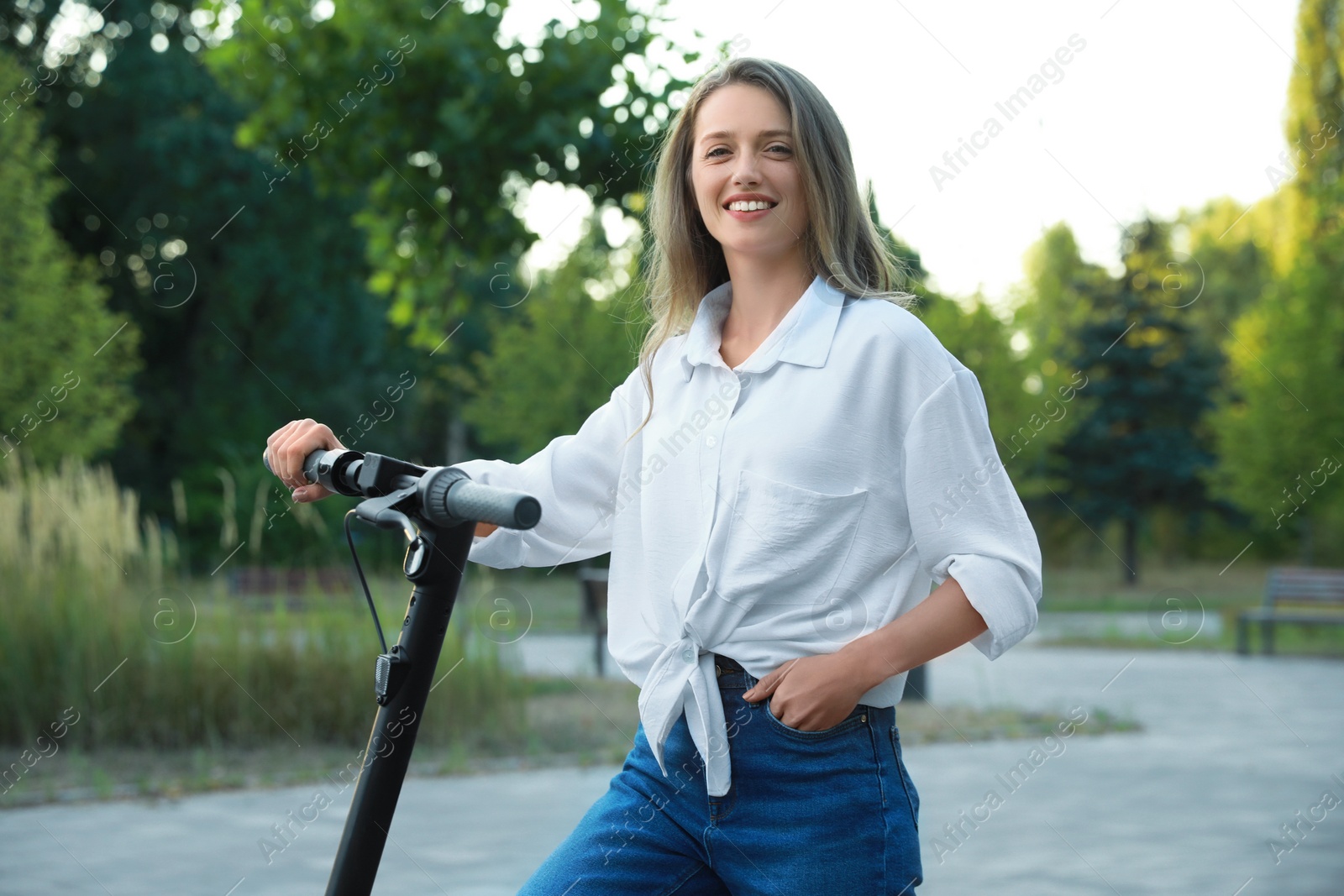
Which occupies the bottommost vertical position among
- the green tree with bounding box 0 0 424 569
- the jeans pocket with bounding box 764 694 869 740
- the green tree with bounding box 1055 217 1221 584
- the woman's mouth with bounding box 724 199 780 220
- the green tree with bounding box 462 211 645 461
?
the jeans pocket with bounding box 764 694 869 740

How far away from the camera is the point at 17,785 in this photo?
5.91 m

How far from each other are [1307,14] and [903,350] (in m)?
31.3

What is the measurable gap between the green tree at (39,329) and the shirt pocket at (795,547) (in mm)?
18783

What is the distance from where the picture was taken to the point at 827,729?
1666mm

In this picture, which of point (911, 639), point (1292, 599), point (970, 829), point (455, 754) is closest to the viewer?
point (911, 639)

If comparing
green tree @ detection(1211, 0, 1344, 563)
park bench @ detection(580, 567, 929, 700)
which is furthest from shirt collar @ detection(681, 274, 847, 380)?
green tree @ detection(1211, 0, 1344, 563)

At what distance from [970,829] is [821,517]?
13.7ft

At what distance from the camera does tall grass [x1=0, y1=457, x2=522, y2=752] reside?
6.50m

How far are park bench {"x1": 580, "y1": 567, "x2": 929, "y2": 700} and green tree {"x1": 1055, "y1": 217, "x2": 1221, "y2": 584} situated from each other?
1856cm

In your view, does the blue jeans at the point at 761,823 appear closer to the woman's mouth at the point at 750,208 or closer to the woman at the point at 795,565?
the woman at the point at 795,565

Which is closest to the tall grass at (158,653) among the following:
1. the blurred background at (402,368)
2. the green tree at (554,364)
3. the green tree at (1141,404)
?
the blurred background at (402,368)

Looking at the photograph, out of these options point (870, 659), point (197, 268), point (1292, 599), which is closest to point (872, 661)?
point (870, 659)

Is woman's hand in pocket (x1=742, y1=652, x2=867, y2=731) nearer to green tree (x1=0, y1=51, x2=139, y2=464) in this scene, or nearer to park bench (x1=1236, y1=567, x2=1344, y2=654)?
park bench (x1=1236, y1=567, x2=1344, y2=654)

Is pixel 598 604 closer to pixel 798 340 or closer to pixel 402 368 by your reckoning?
pixel 798 340
